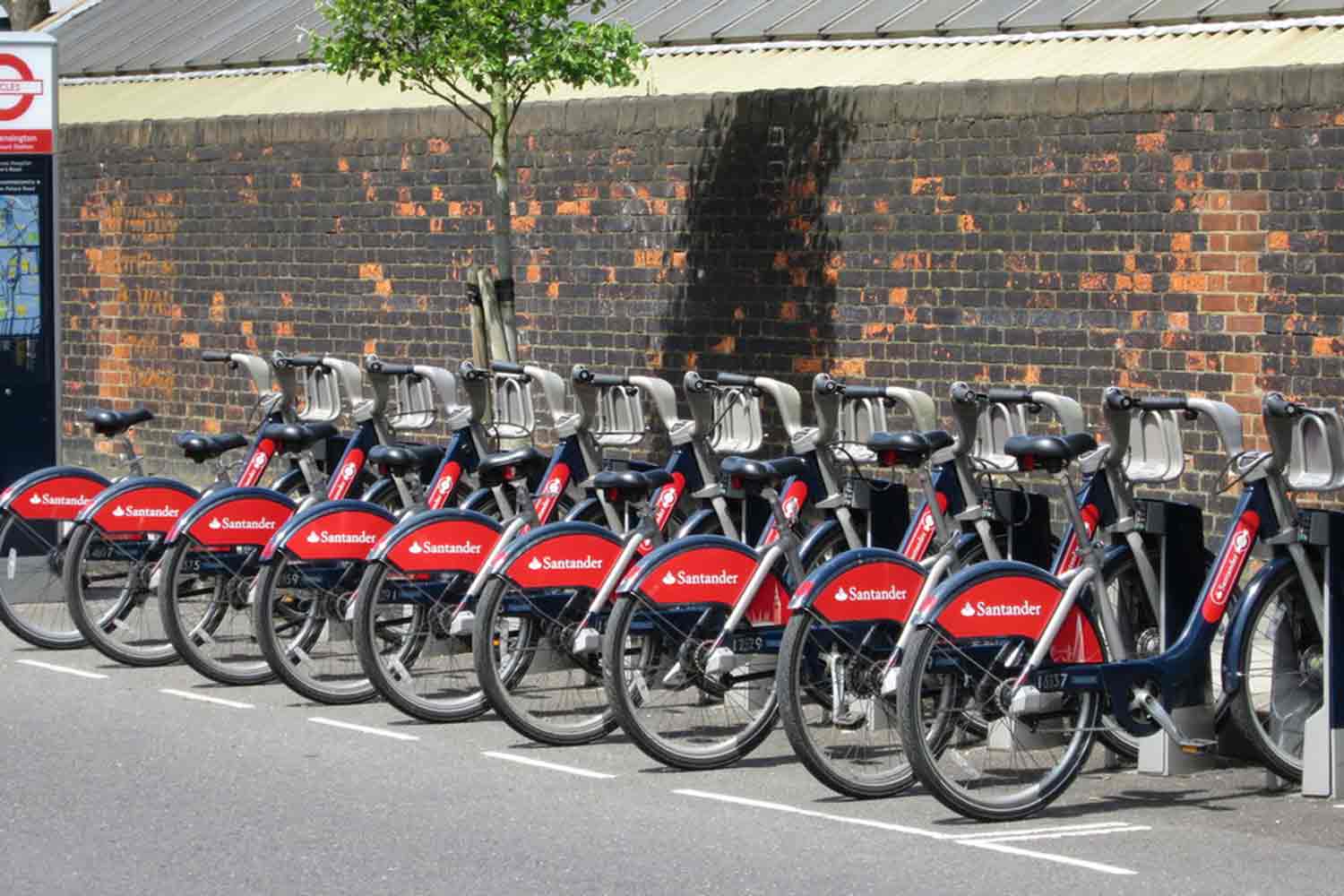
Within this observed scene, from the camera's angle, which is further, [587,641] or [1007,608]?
[587,641]

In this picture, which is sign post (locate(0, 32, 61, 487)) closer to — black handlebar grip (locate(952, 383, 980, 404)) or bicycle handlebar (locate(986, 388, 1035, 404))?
black handlebar grip (locate(952, 383, 980, 404))

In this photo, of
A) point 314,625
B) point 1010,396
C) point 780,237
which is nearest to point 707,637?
point 1010,396

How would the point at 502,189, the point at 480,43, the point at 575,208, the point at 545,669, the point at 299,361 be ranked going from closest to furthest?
1. the point at 545,669
2. the point at 299,361
3. the point at 480,43
4. the point at 502,189
5. the point at 575,208

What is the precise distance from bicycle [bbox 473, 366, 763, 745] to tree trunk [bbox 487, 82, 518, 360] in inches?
190

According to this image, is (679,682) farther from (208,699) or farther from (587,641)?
(208,699)

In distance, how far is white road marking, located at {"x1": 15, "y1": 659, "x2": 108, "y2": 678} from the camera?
10.7 m

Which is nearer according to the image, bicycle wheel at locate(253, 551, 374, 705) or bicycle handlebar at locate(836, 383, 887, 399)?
bicycle handlebar at locate(836, 383, 887, 399)

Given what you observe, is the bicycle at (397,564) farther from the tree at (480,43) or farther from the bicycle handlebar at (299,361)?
the tree at (480,43)

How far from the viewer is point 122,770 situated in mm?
8656

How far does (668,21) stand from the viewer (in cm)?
1852

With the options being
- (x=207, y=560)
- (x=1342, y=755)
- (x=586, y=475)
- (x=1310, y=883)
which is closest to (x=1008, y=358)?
(x=586, y=475)

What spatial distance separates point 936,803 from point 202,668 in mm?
3424

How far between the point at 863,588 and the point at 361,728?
85.4 inches

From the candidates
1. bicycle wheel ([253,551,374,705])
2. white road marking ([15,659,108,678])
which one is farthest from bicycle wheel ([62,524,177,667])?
bicycle wheel ([253,551,374,705])
